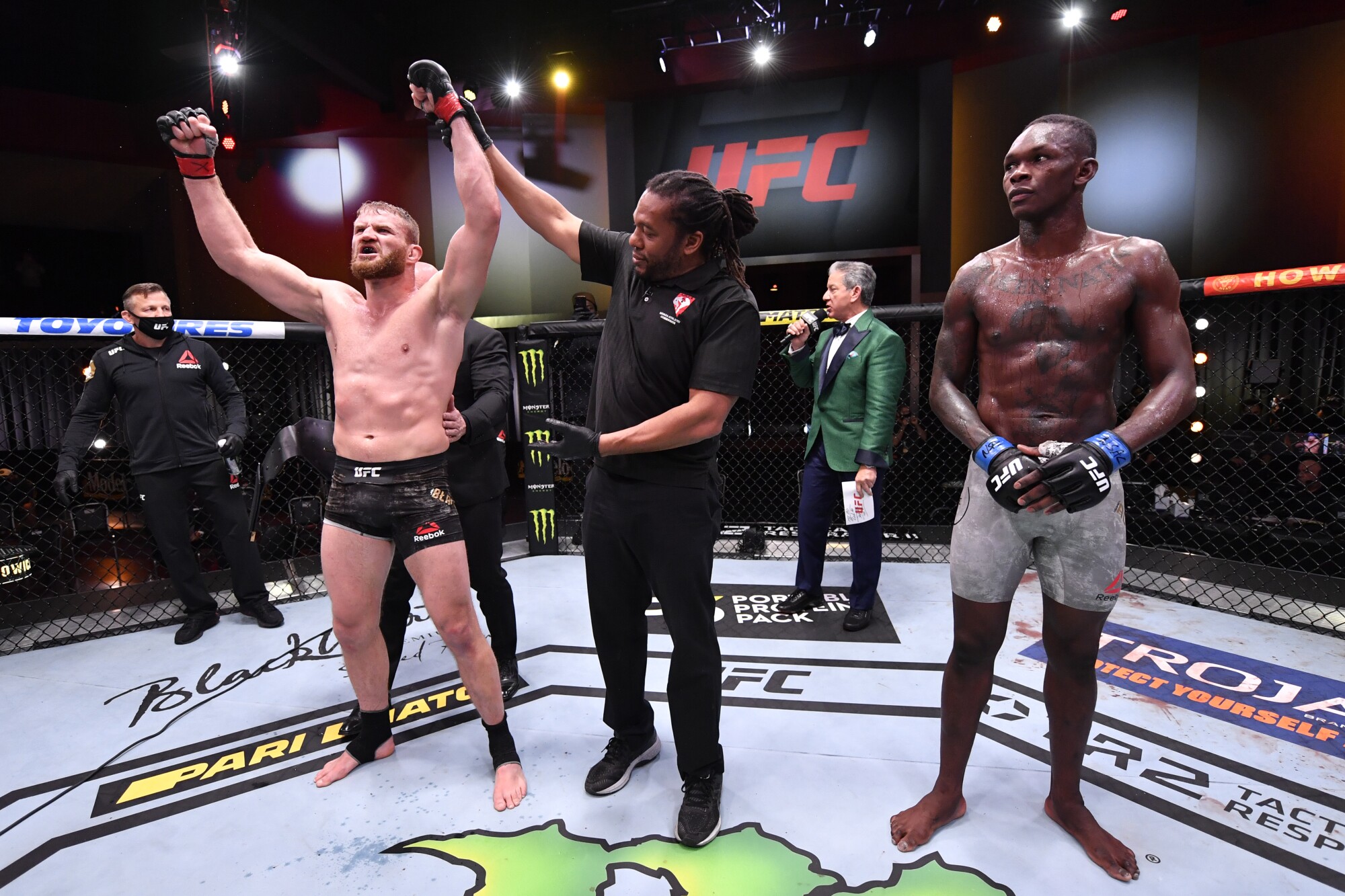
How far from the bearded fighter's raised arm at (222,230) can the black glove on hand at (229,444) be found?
5.66 feet

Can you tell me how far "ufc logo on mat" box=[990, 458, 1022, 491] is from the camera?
148 centimetres

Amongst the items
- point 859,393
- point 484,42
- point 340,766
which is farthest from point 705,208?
point 484,42

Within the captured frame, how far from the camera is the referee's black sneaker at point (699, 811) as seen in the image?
1832mm

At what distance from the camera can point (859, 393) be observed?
129 inches

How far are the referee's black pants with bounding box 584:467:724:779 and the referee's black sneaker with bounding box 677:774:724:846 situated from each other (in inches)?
1.3

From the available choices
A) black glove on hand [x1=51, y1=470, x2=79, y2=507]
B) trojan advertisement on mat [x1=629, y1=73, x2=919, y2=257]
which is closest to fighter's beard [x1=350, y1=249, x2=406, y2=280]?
black glove on hand [x1=51, y1=470, x2=79, y2=507]

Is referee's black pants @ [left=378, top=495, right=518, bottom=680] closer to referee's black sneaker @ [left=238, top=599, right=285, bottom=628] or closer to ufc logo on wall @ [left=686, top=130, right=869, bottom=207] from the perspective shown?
referee's black sneaker @ [left=238, top=599, right=285, bottom=628]

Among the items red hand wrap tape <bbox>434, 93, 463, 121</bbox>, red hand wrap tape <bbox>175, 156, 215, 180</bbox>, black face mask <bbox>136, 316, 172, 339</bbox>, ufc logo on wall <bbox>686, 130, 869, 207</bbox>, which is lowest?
black face mask <bbox>136, 316, 172, 339</bbox>

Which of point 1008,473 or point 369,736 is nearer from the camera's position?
point 1008,473

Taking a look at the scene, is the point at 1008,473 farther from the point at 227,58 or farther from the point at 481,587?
the point at 227,58

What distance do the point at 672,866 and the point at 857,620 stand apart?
180 cm

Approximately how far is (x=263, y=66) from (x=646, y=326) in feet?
27.6

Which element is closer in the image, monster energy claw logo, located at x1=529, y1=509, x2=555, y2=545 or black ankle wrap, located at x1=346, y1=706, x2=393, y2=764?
black ankle wrap, located at x1=346, y1=706, x2=393, y2=764

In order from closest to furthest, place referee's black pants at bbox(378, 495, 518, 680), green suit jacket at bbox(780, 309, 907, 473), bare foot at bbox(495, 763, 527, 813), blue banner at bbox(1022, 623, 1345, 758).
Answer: bare foot at bbox(495, 763, 527, 813), blue banner at bbox(1022, 623, 1345, 758), referee's black pants at bbox(378, 495, 518, 680), green suit jacket at bbox(780, 309, 907, 473)
